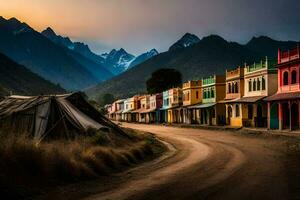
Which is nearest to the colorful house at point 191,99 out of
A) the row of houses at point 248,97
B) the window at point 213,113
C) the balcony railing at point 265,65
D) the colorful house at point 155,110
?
the row of houses at point 248,97

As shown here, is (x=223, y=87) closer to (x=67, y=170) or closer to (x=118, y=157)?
(x=118, y=157)

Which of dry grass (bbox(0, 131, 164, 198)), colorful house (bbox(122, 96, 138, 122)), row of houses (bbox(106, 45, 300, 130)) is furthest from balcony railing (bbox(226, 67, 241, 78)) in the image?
Answer: colorful house (bbox(122, 96, 138, 122))

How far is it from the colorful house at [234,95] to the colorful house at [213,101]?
229 cm

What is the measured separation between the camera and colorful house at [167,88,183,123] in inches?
3092

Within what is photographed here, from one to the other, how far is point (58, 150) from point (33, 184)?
2435 mm

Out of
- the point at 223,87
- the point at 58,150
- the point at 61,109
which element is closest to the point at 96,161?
the point at 58,150

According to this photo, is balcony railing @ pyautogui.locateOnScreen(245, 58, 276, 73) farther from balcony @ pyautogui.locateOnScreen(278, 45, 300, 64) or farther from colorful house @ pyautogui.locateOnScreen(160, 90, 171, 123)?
colorful house @ pyautogui.locateOnScreen(160, 90, 171, 123)

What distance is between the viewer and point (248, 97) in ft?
166

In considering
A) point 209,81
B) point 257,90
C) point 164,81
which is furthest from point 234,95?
point 164,81

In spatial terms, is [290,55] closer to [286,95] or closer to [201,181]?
[286,95]

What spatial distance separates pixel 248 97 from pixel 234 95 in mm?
5750

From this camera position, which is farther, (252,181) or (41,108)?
(41,108)

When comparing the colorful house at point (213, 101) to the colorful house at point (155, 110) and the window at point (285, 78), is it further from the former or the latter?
the colorful house at point (155, 110)

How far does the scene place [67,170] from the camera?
532 inches
